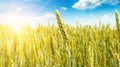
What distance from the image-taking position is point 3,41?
2359mm

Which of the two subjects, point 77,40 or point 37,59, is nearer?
point 37,59

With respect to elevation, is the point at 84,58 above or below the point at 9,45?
below

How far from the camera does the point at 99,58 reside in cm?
225

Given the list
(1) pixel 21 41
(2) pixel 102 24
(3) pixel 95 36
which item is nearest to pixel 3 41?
(1) pixel 21 41

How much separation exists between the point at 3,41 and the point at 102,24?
2.15 m

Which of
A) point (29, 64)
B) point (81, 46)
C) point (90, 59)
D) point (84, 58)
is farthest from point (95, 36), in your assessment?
point (90, 59)

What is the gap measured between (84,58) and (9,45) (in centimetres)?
72

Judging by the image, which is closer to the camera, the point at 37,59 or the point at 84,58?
the point at 37,59

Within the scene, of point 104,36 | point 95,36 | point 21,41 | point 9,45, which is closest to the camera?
point 9,45

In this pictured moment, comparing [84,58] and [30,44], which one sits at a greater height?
[30,44]

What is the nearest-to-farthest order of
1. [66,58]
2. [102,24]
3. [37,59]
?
[37,59] → [66,58] → [102,24]

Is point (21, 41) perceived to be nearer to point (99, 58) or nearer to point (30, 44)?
point (30, 44)

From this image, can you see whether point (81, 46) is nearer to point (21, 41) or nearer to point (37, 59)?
point (21, 41)

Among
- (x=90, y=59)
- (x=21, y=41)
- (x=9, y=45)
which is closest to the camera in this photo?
(x=90, y=59)
